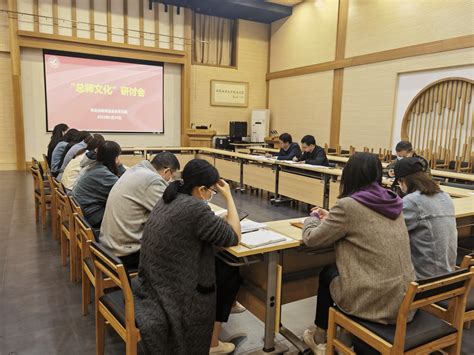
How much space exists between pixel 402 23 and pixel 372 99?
1.59 m

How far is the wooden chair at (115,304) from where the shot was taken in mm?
1511

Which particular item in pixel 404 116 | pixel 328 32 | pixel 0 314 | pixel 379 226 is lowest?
pixel 0 314

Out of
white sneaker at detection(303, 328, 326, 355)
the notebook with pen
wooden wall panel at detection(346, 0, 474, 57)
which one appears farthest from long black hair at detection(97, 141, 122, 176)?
wooden wall panel at detection(346, 0, 474, 57)

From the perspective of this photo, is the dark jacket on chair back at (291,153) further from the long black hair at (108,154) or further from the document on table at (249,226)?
the document on table at (249,226)

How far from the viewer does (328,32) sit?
920cm

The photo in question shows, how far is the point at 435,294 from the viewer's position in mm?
1536

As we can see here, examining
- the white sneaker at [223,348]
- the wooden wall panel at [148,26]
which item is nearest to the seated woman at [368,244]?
the white sneaker at [223,348]

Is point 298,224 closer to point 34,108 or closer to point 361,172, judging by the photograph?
point 361,172

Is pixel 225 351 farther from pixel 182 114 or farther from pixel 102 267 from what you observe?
pixel 182 114

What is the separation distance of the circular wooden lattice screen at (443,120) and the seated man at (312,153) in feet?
8.01

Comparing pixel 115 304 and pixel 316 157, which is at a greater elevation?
pixel 316 157

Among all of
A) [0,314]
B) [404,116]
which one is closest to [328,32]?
[404,116]

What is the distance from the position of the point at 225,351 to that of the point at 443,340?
43.6 inches

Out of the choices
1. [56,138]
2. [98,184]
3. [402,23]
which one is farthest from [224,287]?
[402,23]
